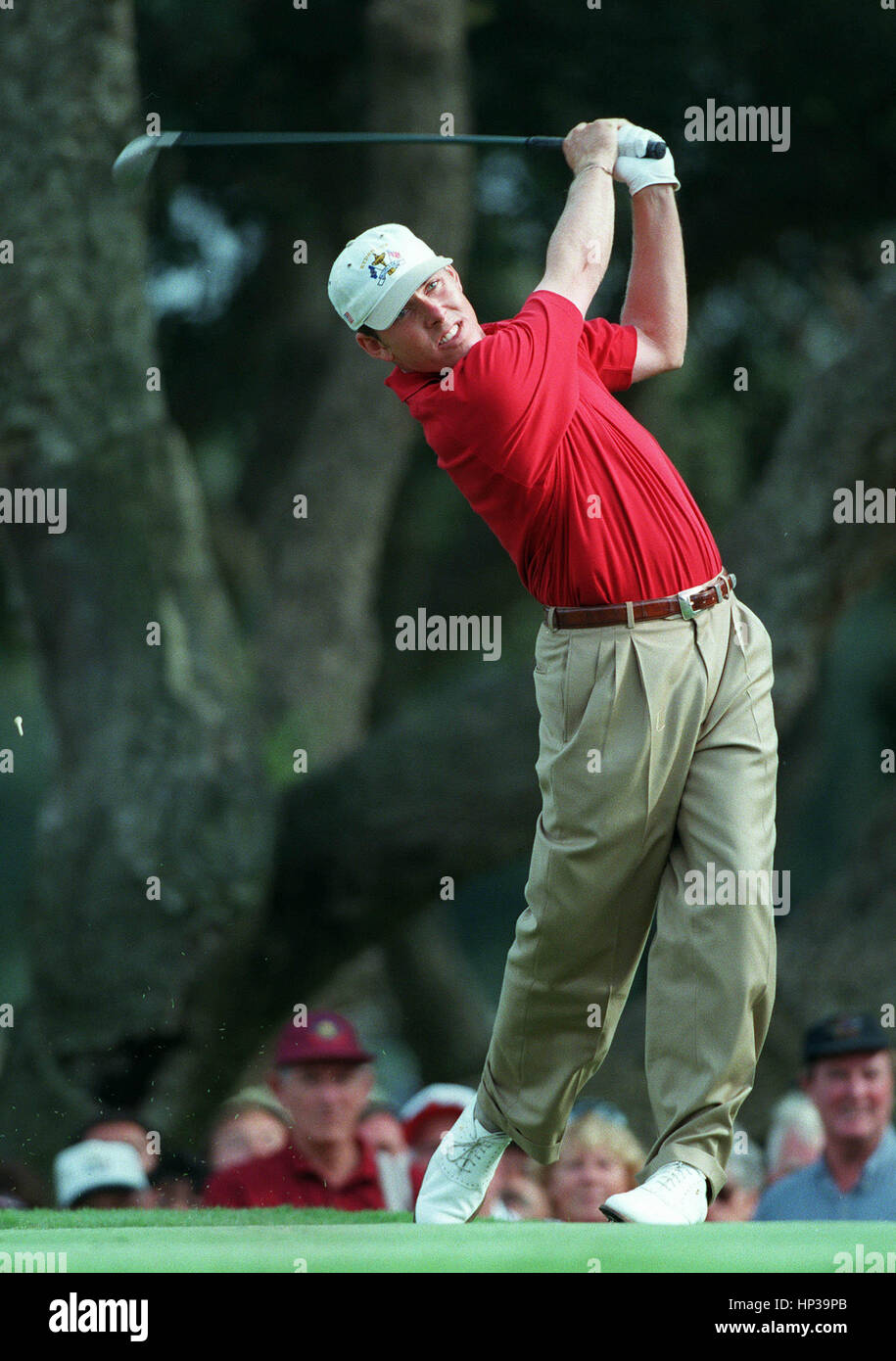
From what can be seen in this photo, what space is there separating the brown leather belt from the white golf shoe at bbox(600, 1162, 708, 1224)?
43.8 inches

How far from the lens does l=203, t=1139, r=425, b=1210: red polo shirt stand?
533 centimetres

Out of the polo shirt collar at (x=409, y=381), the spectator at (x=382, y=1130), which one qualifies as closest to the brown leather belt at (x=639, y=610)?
the polo shirt collar at (x=409, y=381)

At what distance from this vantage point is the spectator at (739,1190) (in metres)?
5.72

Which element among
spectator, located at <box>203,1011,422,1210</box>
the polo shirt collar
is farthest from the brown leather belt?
spectator, located at <box>203,1011,422,1210</box>

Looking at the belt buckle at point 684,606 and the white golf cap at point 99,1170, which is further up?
the belt buckle at point 684,606

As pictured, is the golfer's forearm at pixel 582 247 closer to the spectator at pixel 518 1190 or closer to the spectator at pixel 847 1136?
the spectator at pixel 847 1136

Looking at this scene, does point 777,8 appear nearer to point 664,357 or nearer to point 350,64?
point 350,64

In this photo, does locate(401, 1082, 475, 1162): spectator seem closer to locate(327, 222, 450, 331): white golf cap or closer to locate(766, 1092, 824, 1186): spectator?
locate(766, 1092, 824, 1186): spectator

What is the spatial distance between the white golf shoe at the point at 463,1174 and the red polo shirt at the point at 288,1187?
142 cm

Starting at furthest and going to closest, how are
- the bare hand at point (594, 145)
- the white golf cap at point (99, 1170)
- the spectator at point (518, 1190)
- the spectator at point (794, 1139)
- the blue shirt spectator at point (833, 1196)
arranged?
the spectator at point (794, 1139)
the spectator at point (518, 1190)
the white golf cap at point (99, 1170)
the blue shirt spectator at point (833, 1196)
the bare hand at point (594, 145)

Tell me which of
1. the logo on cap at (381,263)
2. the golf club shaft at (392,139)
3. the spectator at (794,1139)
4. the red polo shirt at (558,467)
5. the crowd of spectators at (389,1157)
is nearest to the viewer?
the red polo shirt at (558,467)

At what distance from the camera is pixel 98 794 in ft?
24.5

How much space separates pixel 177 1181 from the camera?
5.84 meters

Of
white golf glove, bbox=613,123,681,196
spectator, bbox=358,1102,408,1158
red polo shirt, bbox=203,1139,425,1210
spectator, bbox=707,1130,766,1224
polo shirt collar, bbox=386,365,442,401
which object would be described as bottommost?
spectator, bbox=707,1130,766,1224
